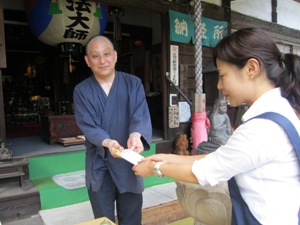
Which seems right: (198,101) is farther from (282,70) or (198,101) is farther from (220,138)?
(282,70)

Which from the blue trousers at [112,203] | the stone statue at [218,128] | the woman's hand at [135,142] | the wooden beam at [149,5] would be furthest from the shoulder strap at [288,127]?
the wooden beam at [149,5]

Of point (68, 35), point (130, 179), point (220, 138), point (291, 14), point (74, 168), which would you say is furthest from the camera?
point (291, 14)

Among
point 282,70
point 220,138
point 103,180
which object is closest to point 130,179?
point 103,180

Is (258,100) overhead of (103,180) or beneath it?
overhead

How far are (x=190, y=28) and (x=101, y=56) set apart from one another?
171 inches

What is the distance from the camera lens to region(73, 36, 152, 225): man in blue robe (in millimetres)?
2131

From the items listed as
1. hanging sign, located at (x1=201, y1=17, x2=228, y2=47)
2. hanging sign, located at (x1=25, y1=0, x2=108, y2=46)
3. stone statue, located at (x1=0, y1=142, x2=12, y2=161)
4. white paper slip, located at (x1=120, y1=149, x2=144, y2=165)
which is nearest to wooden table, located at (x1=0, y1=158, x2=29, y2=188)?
stone statue, located at (x1=0, y1=142, x2=12, y2=161)

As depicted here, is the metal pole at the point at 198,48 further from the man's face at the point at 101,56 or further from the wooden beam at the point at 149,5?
the man's face at the point at 101,56

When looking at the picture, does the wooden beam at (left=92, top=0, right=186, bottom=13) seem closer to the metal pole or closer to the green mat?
the metal pole

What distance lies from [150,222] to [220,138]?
166 cm

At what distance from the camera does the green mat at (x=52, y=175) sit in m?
3.66

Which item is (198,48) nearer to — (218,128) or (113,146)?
(218,128)

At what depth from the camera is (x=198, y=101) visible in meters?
4.44

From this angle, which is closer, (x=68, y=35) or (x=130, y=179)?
(x=130, y=179)
